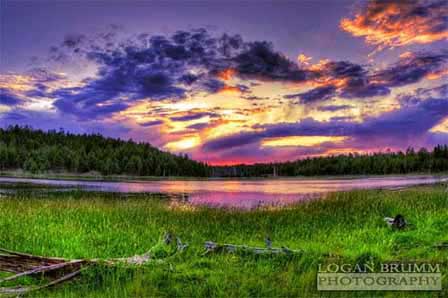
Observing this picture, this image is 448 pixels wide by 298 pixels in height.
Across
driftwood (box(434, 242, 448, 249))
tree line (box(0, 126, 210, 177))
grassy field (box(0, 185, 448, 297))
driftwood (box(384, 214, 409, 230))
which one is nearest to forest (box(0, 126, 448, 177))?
tree line (box(0, 126, 210, 177))

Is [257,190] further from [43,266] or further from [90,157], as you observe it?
[90,157]

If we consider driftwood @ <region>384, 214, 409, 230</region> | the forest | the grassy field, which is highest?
the forest

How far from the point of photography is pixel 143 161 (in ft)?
197

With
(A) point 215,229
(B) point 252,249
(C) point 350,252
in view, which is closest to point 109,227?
(A) point 215,229

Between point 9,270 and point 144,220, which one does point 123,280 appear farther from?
point 144,220

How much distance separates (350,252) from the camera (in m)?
8.27

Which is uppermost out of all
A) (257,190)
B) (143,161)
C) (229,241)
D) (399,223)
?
(143,161)

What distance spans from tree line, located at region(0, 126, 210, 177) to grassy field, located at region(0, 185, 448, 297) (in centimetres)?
3655

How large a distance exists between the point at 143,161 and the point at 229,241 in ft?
166

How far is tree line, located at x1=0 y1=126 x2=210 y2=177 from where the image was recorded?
2229 inches

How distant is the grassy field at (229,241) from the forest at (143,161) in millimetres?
30689

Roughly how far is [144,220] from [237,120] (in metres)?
4.94

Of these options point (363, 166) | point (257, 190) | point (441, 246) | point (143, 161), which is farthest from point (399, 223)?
point (143, 161)

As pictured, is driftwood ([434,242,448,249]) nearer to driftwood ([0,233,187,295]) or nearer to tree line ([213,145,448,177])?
driftwood ([0,233,187,295])
